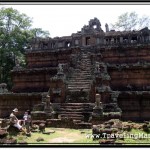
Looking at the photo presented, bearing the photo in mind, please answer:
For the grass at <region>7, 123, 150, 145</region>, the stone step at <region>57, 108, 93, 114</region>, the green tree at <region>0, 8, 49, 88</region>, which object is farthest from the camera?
the green tree at <region>0, 8, 49, 88</region>

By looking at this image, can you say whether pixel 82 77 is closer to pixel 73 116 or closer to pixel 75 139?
pixel 73 116

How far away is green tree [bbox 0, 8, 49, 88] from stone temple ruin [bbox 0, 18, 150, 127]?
1141 centimetres

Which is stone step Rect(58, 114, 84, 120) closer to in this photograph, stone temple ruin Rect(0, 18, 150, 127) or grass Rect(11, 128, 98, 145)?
stone temple ruin Rect(0, 18, 150, 127)

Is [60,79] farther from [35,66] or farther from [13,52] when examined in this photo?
[13,52]

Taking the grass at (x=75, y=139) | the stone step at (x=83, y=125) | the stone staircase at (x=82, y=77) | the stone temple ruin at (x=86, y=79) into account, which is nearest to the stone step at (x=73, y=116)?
the stone temple ruin at (x=86, y=79)

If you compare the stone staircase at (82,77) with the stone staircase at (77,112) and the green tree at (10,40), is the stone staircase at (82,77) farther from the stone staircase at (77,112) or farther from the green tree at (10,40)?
the green tree at (10,40)

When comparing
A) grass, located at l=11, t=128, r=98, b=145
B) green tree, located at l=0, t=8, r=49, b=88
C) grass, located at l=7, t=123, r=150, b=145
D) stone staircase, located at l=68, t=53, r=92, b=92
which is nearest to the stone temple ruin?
stone staircase, located at l=68, t=53, r=92, b=92

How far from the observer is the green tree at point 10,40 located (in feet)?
124

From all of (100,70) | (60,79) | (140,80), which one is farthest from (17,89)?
(140,80)

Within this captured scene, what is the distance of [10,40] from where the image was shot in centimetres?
3812

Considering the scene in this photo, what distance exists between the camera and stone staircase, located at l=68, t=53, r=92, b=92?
21484 millimetres

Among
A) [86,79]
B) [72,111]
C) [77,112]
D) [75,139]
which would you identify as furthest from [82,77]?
[75,139]

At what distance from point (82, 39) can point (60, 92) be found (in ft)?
24.2

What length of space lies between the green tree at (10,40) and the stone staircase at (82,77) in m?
14.7
